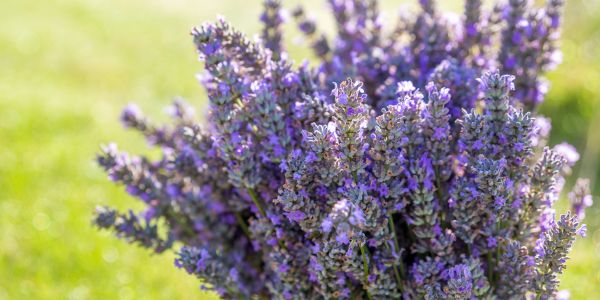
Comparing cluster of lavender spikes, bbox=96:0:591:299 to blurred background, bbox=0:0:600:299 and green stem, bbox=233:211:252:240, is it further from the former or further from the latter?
blurred background, bbox=0:0:600:299

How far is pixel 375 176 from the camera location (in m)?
1.43

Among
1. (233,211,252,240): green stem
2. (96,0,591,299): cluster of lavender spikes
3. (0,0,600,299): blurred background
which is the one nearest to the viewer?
(96,0,591,299): cluster of lavender spikes

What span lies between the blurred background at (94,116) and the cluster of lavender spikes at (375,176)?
0.45m

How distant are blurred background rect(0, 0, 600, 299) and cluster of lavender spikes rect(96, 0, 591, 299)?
45 centimetres

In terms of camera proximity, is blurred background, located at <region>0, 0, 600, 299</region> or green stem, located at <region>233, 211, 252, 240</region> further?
blurred background, located at <region>0, 0, 600, 299</region>

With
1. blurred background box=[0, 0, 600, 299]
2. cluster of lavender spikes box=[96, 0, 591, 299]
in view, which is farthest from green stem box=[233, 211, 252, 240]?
blurred background box=[0, 0, 600, 299]

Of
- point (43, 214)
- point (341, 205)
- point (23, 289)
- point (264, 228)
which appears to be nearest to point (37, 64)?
point (43, 214)

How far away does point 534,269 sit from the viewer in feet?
4.91

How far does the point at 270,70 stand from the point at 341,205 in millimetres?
574

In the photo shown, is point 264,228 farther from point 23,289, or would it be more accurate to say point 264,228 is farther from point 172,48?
point 172,48

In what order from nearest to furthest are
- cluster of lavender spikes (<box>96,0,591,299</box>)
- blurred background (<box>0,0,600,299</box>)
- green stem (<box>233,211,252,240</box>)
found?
cluster of lavender spikes (<box>96,0,591,299</box>) < green stem (<box>233,211,252,240</box>) < blurred background (<box>0,0,600,299</box>)

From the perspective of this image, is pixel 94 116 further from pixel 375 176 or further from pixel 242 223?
pixel 375 176

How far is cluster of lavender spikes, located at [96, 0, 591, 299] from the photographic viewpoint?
1374 millimetres

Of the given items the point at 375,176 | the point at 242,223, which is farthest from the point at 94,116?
the point at 375,176
